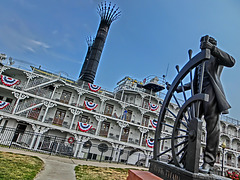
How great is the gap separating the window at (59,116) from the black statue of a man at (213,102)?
20.1 m

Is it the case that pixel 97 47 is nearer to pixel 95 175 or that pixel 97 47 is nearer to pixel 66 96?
pixel 66 96

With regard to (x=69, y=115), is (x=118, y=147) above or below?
below

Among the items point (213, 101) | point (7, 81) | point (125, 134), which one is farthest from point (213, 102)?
point (125, 134)

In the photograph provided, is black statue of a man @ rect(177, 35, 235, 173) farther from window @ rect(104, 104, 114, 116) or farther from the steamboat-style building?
window @ rect(104, 104, 114, 116)

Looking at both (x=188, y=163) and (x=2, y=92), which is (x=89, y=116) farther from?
(x=188, y=163)

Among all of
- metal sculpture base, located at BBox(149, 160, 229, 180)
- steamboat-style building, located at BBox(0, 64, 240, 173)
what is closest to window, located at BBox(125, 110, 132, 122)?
steamboat-style building, located at BBox(0, 64, 240, 173)

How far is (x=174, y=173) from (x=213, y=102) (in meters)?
1.81

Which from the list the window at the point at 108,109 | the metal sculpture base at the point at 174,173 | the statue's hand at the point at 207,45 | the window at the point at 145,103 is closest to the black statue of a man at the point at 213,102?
the statue's hand at the point at 207,45

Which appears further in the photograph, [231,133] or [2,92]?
[231,133]

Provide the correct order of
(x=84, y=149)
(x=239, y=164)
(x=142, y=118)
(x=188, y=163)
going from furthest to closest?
(x=239, y=164), (x=142, y=118), (x=84, y=149), (x=188, y=163)

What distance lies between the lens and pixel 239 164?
30.9 metres

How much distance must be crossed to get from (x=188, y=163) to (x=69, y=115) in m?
21.0

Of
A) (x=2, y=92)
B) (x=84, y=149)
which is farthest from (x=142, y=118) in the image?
(x=2, y=92)

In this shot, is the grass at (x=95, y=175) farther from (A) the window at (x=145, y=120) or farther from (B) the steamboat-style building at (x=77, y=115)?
(A) the window at (x=145, y=120)
